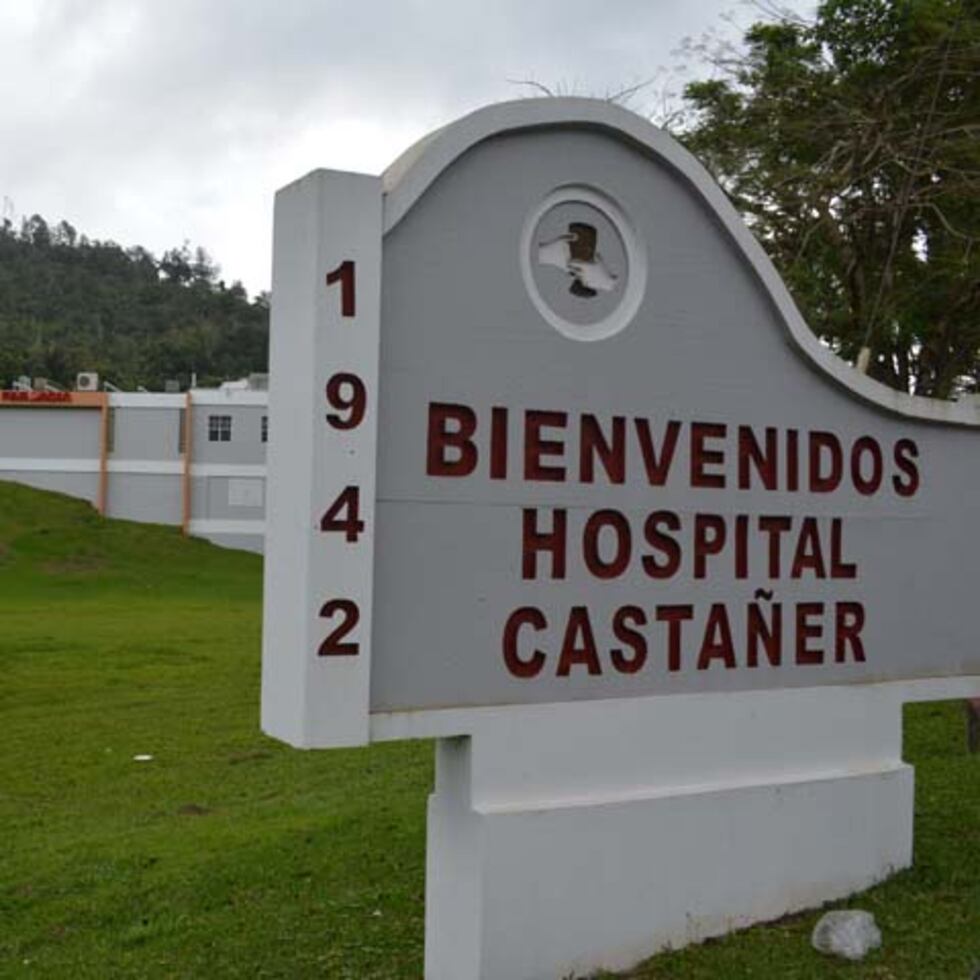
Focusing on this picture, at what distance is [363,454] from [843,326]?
8.04 m

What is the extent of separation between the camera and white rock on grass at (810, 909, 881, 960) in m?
5.13

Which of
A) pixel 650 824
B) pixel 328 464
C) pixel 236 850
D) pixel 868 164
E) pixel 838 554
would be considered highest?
pixel 868 164

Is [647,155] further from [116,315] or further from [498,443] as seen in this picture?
[116,315]

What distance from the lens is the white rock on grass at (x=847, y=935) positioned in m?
5.13

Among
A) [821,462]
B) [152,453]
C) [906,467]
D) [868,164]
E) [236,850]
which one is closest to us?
[821,462]

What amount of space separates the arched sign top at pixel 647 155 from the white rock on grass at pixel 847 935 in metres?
2.19

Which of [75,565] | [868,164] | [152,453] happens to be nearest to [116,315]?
[152,453]

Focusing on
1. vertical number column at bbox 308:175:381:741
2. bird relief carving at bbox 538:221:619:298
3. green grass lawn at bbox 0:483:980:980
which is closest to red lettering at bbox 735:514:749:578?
bird relief carving at bbox 538:221:619:298

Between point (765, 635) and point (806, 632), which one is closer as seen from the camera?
point (765, 635)

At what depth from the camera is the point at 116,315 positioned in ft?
332

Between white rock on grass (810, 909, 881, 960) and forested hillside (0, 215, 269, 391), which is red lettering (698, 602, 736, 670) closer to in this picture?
white rock on grass (810, 909, 881, 960)

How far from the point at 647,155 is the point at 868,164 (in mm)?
5429

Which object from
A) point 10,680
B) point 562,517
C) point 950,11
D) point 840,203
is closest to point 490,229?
point 562,517

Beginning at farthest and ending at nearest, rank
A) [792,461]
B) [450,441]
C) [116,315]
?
[116,315]
[792,461]
[450,441]
